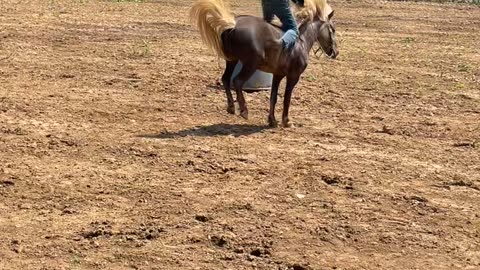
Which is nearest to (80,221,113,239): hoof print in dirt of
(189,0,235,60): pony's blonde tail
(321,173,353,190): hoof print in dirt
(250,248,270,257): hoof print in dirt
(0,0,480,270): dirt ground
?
(0,0,480,270): dirt ground

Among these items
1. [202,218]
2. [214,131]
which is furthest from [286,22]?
[202,218]

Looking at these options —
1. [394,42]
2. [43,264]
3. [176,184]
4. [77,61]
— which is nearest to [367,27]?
[394,42]

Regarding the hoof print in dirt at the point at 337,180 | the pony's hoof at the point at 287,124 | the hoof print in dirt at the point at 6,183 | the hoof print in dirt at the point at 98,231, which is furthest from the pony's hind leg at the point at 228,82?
the hoof print in dirt at the point at 98,231

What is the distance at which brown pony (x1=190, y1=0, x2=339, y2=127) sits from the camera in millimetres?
8617

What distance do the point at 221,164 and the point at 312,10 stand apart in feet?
8.52

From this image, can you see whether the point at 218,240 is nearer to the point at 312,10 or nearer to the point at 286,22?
the point at 286,22

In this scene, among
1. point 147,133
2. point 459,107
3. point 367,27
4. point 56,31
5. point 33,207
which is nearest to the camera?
point 33,207

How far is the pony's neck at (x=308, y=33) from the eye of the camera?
9305 millimetres

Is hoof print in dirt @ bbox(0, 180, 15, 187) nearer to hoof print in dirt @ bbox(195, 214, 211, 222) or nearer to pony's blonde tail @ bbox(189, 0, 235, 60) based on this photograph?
hoof print in dirt @ bbox(195, 214, 211, 222)

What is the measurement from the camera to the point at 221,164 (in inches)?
299

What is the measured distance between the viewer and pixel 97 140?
27.1 ft

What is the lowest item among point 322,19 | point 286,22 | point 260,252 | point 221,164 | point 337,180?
point 221,164

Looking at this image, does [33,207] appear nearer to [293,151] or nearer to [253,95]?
[293,151]

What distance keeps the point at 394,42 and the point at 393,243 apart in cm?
1113
